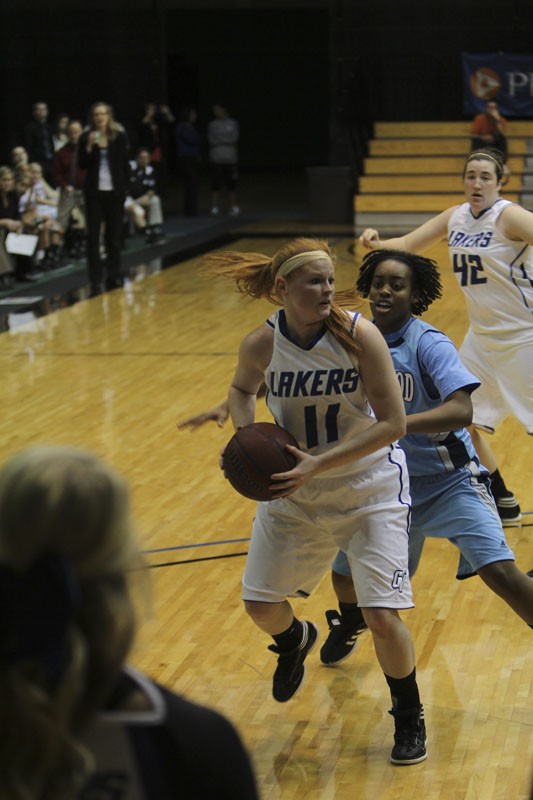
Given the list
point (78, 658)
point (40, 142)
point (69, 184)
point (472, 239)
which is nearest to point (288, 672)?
point (472, 239)

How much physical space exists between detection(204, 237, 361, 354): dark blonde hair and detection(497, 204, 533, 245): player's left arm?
67.4 inches

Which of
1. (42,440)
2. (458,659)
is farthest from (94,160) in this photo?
(458,659)

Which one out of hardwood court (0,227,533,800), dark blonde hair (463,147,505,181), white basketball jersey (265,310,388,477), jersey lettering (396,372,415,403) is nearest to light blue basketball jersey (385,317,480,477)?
jersey lettering (396,372,415,403)

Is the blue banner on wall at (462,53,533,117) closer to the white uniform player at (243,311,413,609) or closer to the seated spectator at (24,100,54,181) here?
the seated spectator at (24,100,54,181)

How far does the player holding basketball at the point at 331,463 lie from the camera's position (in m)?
3.50

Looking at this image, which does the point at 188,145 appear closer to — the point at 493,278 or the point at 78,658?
the point at 493,278

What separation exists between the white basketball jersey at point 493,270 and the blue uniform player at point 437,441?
1.33 metres

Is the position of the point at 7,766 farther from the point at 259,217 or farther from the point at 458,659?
the point at 259,217

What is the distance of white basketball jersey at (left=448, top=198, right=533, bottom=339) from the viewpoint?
5441 millimetres

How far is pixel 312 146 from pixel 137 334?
768 inches

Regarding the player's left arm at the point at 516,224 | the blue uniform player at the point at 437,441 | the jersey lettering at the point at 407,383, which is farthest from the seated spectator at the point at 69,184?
the jersey lettering at the point at 407,383

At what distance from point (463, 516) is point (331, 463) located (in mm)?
683

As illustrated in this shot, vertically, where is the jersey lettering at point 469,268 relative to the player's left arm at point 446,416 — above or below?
above

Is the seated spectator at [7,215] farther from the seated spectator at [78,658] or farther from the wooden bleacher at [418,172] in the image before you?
the seated spectator at [78,658]
